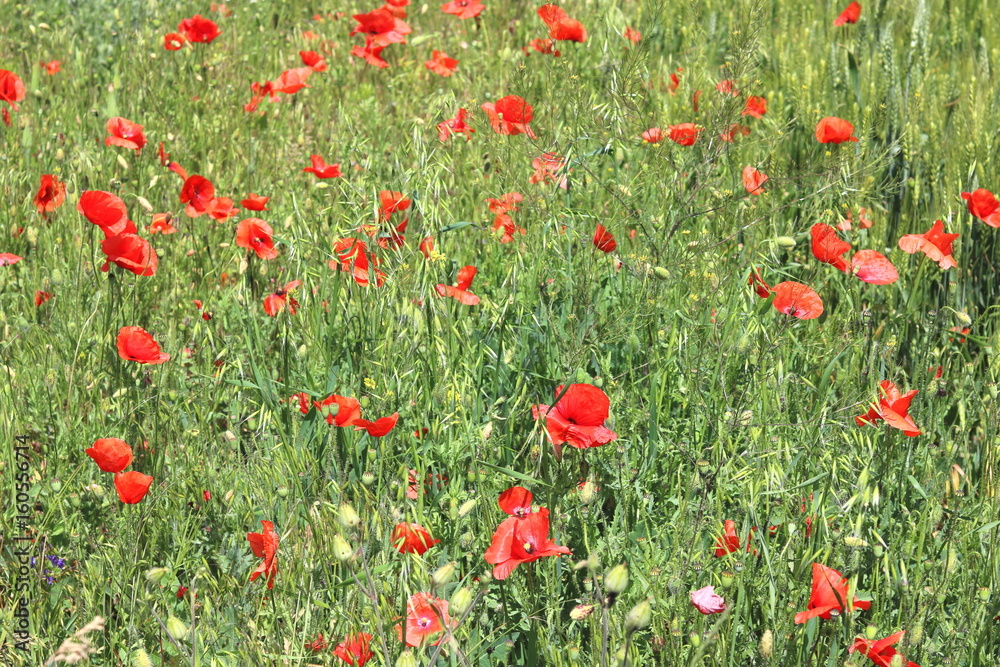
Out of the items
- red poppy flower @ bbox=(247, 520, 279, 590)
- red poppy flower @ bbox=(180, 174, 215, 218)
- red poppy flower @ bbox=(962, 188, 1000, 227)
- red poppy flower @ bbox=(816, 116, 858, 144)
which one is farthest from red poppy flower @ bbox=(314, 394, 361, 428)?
red poppy flower @ bbox=(962, 188, 1000, 227)

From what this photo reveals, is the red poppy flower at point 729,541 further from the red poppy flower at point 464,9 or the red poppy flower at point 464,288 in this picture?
the red poppy flower at point 464,9

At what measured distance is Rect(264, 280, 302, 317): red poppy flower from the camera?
199 centimetres

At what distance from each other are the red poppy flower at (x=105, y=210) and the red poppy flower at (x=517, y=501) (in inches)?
40.1

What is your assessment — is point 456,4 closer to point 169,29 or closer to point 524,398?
point 169,29

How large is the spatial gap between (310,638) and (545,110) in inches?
48.2

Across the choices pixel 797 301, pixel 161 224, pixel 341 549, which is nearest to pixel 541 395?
pixel 797 301

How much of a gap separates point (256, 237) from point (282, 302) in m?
0.40

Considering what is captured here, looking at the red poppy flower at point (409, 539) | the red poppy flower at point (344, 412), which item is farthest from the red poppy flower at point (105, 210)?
the red poppy flower at point (409, 539)

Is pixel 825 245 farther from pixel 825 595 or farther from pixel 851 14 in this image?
pixel 851 14

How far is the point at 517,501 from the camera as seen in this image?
1.49 meters

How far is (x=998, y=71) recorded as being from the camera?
304 cm

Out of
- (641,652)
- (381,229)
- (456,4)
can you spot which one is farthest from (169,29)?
(641,652)

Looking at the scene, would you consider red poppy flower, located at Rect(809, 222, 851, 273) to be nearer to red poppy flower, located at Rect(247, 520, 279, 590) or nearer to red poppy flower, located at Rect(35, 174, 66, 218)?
red poppy flower, located at Rect(247, 520, 279, 590)

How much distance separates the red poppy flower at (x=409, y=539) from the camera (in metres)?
1.43
